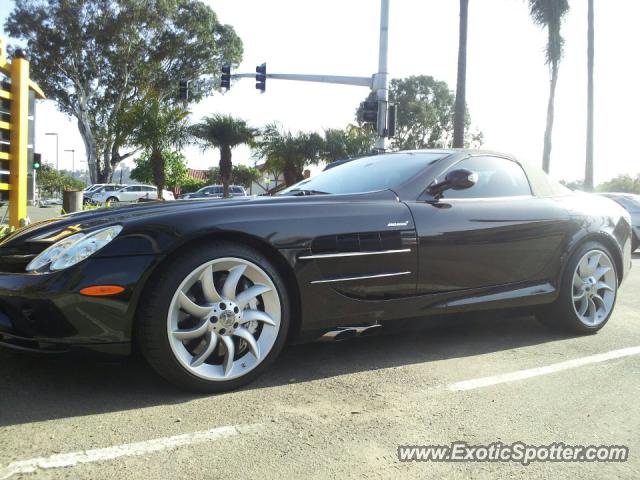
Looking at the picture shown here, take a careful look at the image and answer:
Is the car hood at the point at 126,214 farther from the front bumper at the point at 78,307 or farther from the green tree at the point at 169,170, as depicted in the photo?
the green tree at the point at 169,170

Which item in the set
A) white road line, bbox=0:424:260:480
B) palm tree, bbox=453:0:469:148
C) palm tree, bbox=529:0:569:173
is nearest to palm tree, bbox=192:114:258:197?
palm tree, bbox=453:0:469:148

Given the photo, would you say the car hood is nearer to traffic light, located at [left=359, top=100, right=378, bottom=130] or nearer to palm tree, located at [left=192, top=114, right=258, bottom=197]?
traffic light, located at [left=359, top=100, right=378, bottom=130]

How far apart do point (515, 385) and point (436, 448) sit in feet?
3.12

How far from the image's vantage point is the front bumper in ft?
8.06

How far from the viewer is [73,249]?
257cm

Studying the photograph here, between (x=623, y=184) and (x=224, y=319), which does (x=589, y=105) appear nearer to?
(x=623, y=184)

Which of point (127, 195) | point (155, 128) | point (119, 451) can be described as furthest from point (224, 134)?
point (119, 451)

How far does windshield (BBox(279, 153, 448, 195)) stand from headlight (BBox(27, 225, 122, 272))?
1415mm

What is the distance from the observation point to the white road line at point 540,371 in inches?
119

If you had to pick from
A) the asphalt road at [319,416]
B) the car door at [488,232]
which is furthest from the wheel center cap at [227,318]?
the car door at [488,232]

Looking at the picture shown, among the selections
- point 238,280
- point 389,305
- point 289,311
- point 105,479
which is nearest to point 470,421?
point 389,305

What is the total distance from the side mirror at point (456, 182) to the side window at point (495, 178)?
225mm

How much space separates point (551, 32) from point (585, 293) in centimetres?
2150

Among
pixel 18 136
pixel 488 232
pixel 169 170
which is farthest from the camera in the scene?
pixel 169 170
